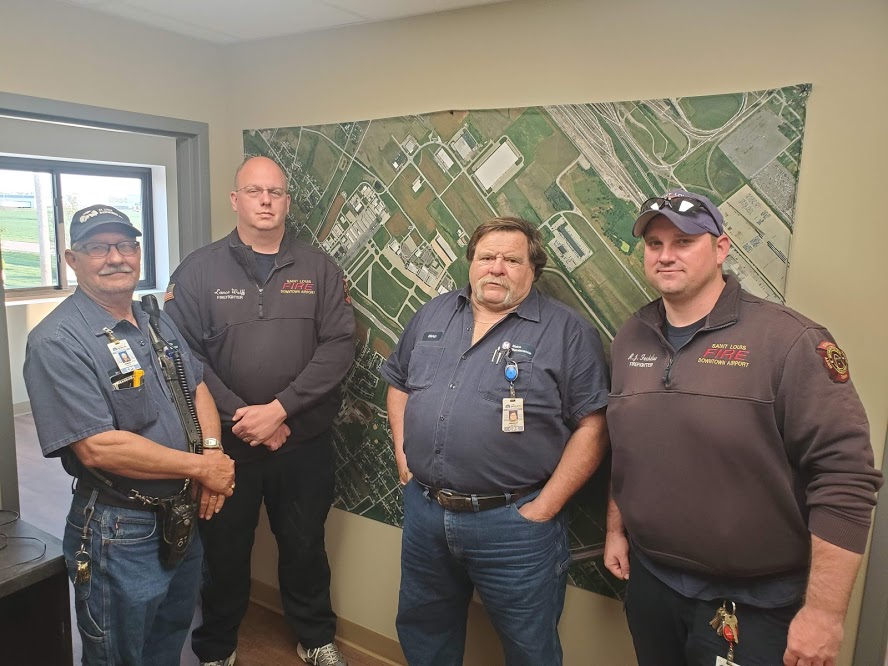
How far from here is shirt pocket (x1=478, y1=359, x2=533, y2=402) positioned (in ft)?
6.00

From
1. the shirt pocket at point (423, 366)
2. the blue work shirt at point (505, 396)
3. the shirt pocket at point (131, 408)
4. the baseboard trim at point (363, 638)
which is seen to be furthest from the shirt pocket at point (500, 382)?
the baseboard trim at point (363, 638)

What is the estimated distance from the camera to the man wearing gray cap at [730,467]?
52.2 inches

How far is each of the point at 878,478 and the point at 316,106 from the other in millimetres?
2325

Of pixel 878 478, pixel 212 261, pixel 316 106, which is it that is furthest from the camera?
pixel 316 106

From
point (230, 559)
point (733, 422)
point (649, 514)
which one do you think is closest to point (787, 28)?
point (733, 422)

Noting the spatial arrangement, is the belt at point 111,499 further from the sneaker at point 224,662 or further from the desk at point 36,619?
the sneaker at point 224,662

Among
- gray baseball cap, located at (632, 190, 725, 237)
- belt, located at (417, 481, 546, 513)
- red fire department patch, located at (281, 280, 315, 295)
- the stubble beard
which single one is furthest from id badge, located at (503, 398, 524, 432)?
red fire department patch, located at (281, 280, 315, 295)

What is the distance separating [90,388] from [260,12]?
1515 millimetres

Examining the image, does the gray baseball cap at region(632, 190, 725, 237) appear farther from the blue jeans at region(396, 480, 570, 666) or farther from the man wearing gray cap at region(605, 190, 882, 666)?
the blue jeans at region(396, 480, 570, 666)

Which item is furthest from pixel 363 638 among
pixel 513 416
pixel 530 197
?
pixel 530 197

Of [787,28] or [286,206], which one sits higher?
[787,28]

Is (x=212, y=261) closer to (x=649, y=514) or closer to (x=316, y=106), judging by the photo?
(x=316, y=106)

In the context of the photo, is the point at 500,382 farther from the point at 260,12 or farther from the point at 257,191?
the point at 260,12

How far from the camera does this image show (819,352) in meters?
1.38
